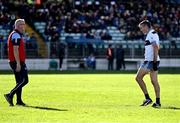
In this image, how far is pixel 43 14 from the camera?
170 feet

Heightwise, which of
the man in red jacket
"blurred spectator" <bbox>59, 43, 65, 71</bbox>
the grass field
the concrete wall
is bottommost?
the concrete wall

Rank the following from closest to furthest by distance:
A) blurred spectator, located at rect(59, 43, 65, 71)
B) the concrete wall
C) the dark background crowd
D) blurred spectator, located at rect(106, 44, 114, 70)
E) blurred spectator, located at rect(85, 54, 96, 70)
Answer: blurred spectator, located at rect(59, 43, 65, 71) → the concrete wall → blurred spectator, located at rect(106, 44, 114, 70) → blurred spectator, located at rect(85, 54, 96, 70) → the dark background crowd

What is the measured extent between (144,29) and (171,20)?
36.1 meters

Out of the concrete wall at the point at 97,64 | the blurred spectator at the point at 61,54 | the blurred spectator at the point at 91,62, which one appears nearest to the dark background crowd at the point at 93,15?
the blurred spectator at the point at 61,54

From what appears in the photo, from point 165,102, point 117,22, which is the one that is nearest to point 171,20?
point 117,22

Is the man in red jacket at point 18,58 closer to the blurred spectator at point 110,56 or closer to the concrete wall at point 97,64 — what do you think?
the concrete wall at point 97,64

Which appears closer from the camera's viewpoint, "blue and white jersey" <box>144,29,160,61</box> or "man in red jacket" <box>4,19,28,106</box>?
"man in red jacket" <box>4,19,28,106</box>

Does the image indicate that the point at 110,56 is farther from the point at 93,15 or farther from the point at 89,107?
the point at 89,107

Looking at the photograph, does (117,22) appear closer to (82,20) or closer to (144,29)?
(82,20)

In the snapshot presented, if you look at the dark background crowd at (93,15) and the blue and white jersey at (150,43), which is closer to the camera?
the blue and white jersey at (150,43)

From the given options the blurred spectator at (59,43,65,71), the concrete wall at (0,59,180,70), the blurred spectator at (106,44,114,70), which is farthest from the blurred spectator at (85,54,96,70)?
the blurred spectator at (59,43,65,71)

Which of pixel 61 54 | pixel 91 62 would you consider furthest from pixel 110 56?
pixel 61 54

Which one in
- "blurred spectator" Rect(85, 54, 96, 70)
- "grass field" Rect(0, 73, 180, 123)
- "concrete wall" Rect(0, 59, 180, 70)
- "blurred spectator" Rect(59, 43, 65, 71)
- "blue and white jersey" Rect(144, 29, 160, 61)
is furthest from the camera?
"blurred spectator" Rect(85, 54, 96, 70)

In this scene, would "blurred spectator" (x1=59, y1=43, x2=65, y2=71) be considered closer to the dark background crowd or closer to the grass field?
the dark background crowd
